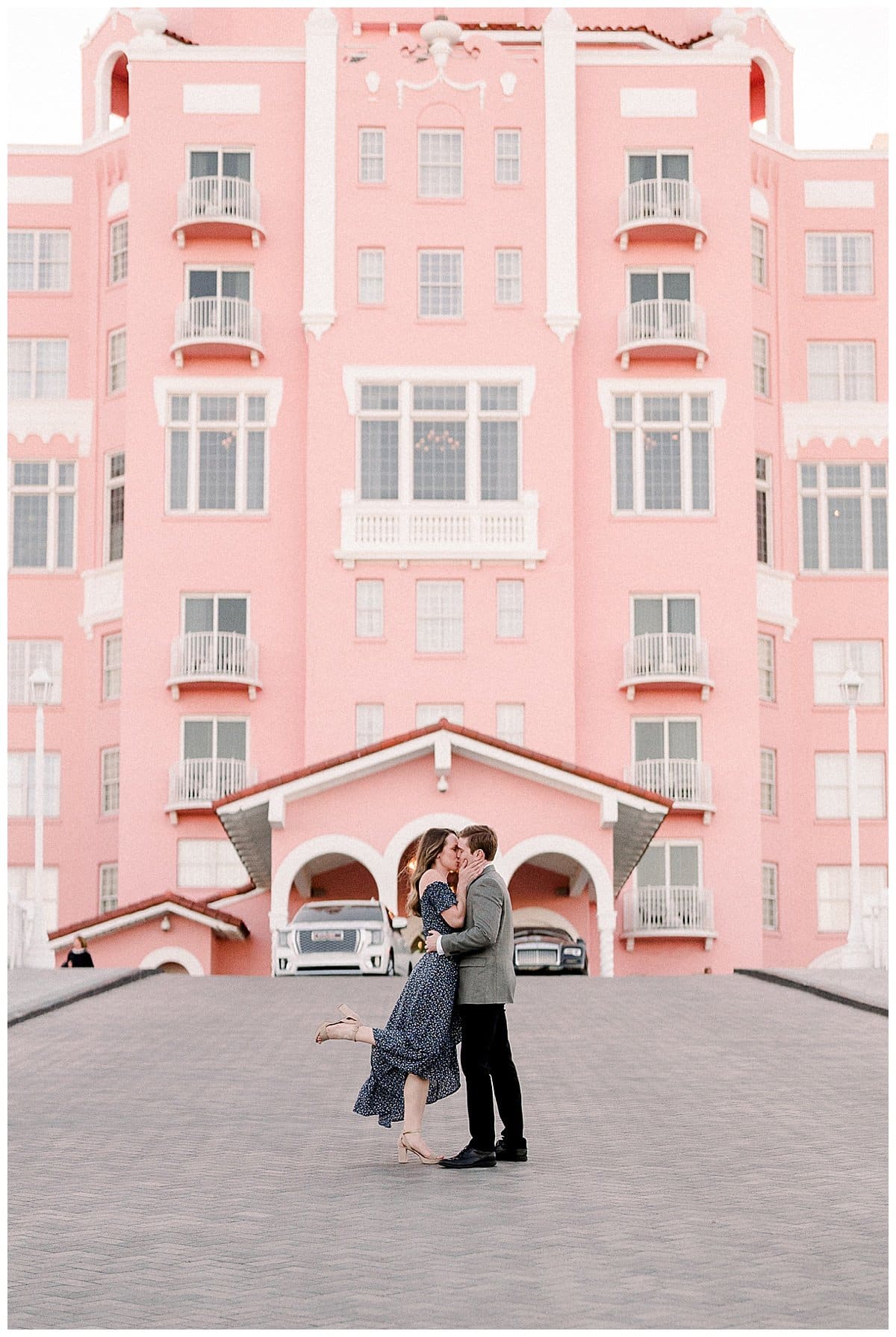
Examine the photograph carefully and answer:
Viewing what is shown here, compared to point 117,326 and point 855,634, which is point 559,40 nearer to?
point 117,326

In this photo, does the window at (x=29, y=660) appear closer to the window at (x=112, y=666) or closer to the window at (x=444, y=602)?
the window at (x=112, y=666)

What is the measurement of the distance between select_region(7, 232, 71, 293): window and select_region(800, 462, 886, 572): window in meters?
21.3

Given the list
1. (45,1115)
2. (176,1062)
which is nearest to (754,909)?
(176,1062)

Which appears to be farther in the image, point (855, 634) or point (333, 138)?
point (855, 634)

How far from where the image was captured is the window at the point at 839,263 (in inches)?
2206

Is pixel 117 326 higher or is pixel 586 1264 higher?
pixel 117 326

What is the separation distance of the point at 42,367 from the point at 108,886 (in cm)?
1478

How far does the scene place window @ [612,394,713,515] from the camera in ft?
166

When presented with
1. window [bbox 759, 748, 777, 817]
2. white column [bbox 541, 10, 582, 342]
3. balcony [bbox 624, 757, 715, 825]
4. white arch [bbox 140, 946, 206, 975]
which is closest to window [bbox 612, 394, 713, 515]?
white column [bbox 541, 10, 582, 342]

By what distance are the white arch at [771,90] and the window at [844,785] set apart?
1830cm

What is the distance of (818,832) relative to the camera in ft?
174

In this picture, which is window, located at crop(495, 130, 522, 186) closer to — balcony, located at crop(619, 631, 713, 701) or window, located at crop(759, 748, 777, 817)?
balcony, located at crop(619, 631, 713, 701)

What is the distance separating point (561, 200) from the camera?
50.7 m

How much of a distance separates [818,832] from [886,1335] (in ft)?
154
